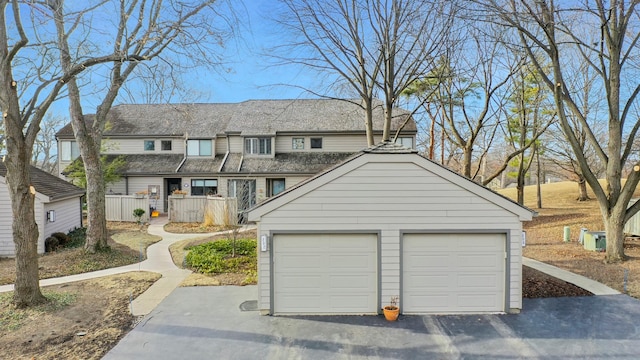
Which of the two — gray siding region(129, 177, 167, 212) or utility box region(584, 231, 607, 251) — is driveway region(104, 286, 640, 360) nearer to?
utility box region(584, 231, 607, 251)

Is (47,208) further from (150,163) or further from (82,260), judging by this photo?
(150,163)

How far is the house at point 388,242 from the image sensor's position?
7547 mm

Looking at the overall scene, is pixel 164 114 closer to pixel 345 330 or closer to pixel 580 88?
pixel 345 330

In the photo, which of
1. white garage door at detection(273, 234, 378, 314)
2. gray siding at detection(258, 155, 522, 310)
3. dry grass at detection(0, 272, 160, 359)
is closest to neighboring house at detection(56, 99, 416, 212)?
dry grass at detection(0, 272, 160, 359)

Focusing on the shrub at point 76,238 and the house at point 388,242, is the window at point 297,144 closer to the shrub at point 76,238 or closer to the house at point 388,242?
the shrub at point 76,238

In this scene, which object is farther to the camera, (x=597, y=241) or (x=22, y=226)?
(x=597, y=241)

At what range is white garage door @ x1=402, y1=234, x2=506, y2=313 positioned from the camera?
301 inches

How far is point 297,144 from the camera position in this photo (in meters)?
24.4

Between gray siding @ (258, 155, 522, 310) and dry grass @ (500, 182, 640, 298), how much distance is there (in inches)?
195

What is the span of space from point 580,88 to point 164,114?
90.9 feet

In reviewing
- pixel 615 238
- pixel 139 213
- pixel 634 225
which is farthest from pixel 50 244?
pixel 634 225

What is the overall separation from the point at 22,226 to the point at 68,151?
68.4ft

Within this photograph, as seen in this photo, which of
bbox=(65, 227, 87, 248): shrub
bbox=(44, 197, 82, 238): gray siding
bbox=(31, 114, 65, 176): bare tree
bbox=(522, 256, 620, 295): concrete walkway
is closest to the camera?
bbox=(522, 256, 620, 295): concrete walkway

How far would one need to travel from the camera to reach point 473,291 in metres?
7.65
